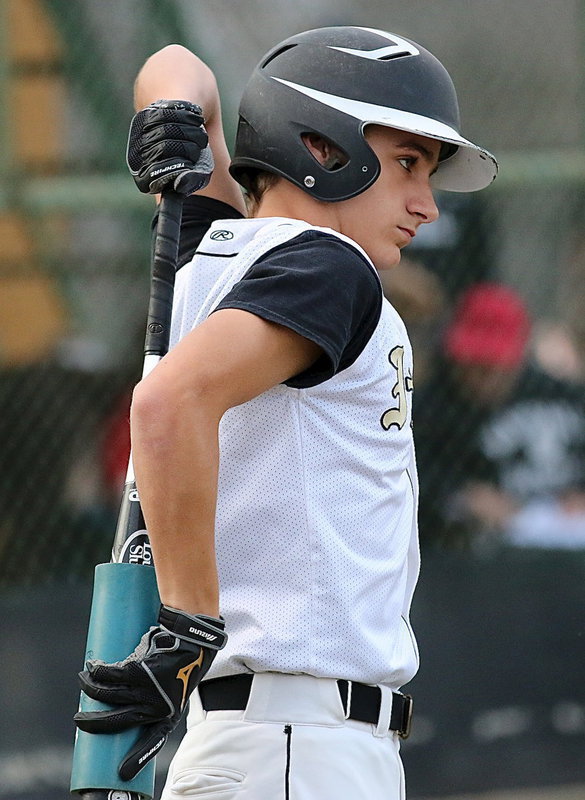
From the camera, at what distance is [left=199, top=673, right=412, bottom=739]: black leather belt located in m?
2.14

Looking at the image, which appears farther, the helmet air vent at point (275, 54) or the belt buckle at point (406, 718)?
the helmet air vent at point (275, 54)

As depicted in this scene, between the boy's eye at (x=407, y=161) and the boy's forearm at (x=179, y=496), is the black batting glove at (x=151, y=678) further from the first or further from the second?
the boy's eye at (x=407, y=161)

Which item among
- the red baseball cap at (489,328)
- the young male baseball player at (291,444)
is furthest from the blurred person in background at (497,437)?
the young male baseball player at (291,444)

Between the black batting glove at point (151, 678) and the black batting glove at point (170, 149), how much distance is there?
0.76 metres

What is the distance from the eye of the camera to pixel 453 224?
5.11 m

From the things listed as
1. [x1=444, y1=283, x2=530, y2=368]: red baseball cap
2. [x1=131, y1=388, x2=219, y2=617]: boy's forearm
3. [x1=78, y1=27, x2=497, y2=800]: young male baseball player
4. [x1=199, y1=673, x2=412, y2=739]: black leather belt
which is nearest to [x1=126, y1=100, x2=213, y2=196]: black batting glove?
[x1=78, y1=27, x2=497, y2=800]: young male baseball player

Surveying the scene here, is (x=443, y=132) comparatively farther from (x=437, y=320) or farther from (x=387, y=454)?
(x=437, y=320)

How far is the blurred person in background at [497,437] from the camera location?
4.93 m

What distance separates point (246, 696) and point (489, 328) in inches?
121

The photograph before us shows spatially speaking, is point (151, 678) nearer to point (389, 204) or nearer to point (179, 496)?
point (179, 496)

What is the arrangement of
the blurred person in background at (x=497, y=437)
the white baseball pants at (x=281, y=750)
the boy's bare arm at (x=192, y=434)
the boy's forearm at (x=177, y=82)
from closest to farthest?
the boy's bare arm at (x=192, y=434) < the white baseball pants at (x=281, y=750) < the boy's forearm at (x=177, y=82) < the blurred person in background at (x=497, y=437)

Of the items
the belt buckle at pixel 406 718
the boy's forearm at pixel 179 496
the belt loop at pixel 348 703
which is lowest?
the belt buckle at pixel 406 718

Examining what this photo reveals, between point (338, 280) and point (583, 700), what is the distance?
3.29 meters

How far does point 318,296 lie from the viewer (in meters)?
1.95
